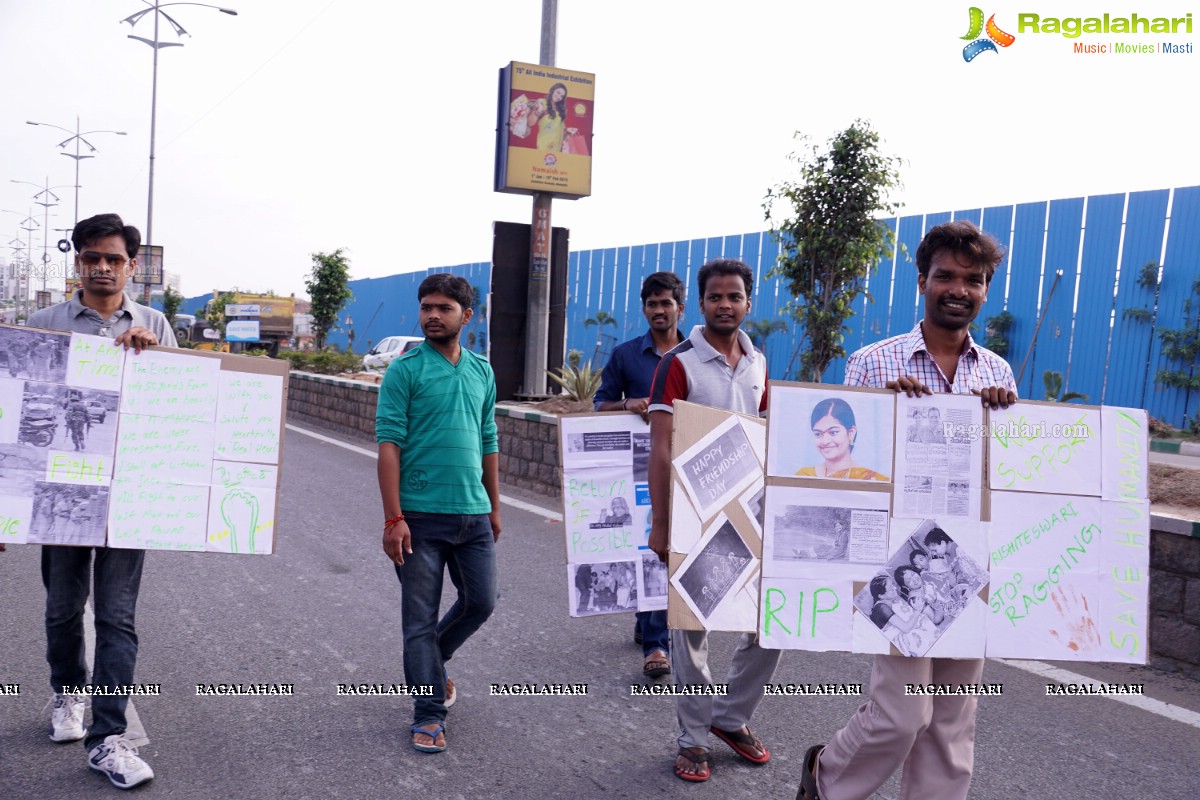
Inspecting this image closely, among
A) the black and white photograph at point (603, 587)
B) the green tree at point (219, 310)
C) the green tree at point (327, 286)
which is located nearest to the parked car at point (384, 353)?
the green tree at point (327, 286)

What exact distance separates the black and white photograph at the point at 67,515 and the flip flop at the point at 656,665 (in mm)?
2503

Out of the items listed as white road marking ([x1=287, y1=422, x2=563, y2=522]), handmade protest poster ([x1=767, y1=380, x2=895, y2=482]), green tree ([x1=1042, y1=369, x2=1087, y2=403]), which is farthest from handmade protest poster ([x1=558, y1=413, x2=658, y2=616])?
green tree ([x1=1042, y1=369, x2=1087, y2=403])

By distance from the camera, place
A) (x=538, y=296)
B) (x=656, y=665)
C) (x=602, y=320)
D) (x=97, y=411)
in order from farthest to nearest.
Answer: (x=602, y=320), (x=538, y=296), (x=656, y=665), (x=97, y=411)

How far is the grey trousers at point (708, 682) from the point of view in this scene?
11.5 ft

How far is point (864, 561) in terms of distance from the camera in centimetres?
281

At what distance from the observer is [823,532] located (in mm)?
2812

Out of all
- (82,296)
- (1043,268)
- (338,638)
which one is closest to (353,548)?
(338,638)

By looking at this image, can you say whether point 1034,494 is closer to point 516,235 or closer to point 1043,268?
point 516,235

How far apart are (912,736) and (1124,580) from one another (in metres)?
0.81

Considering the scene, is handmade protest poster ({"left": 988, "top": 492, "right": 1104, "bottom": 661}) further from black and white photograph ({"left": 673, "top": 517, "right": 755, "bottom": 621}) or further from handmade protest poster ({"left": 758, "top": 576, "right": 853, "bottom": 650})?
black and white photograph ({"left": 673, "top": 517, "right": 755, "bottom": 621})

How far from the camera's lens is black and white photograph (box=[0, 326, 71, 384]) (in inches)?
131

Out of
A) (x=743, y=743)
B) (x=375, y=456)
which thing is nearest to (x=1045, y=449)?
(x=743, y=743)

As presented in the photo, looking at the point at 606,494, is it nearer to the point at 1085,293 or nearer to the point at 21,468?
the point at 21,468

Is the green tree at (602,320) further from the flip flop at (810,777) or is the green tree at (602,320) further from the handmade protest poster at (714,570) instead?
the flip flop at (810,777)
